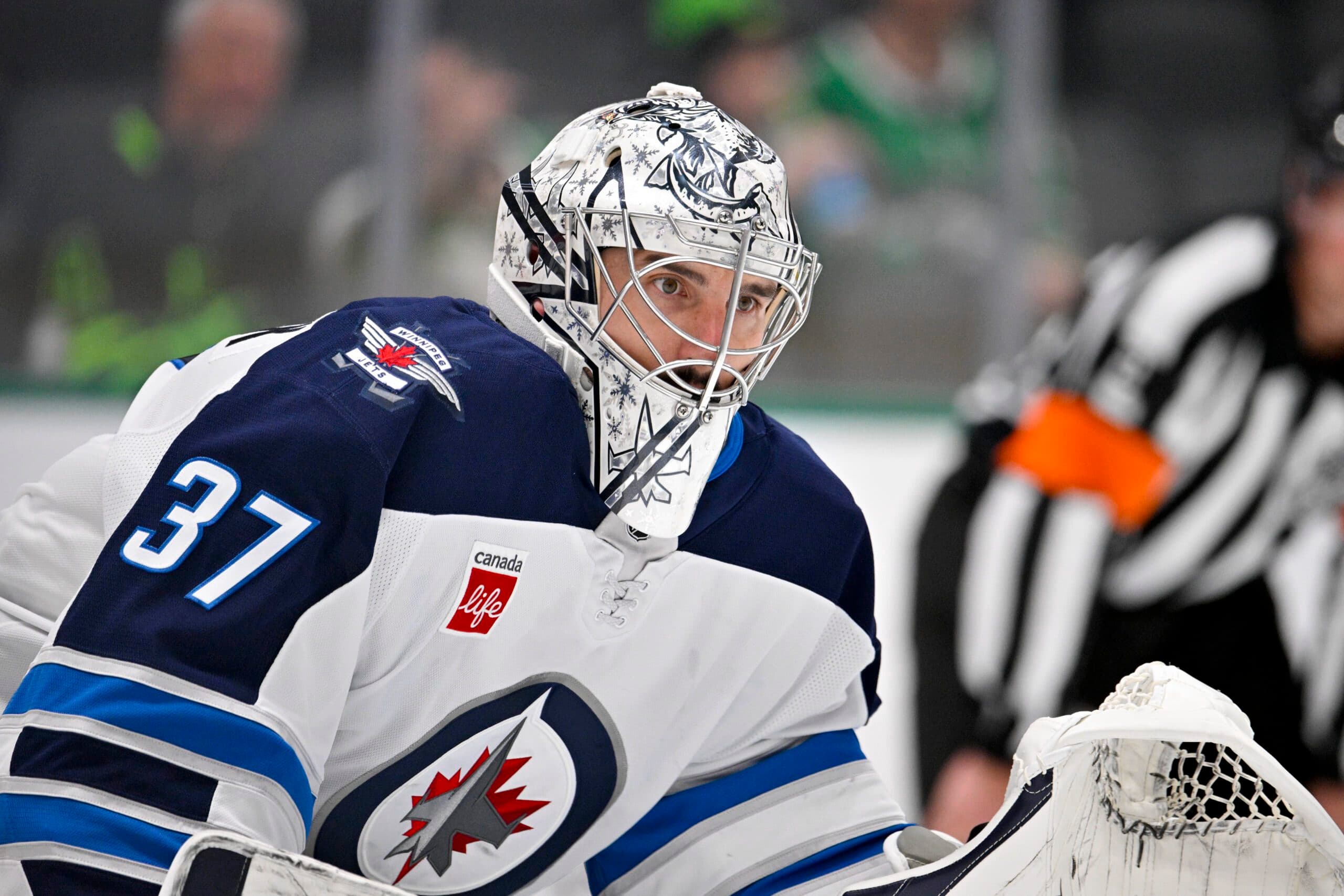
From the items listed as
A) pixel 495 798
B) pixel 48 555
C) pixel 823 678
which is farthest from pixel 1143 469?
pixel 48 555

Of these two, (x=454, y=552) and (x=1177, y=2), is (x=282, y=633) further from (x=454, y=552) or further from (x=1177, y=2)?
(x=1177, y=2)

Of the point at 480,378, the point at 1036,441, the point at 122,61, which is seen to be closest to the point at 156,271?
the point at 122,61

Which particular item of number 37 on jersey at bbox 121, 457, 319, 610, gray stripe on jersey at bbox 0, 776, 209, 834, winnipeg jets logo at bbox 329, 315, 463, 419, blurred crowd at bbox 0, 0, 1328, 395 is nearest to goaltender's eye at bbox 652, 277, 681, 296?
winnipeg jets logo at bbox 329, 315, 463, 419

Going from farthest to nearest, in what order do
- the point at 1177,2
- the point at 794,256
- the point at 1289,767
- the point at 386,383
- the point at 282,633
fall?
the point at 1177,2 < the point at 1289,767 < the point at 794,256 < the point at 386,383 < the point at 282,633

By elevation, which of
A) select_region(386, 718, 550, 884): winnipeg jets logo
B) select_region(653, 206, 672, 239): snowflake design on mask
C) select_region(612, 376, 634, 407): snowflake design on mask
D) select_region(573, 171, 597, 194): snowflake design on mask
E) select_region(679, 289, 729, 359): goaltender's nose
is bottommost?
select_region(386, 718, 550, 884): winnipeg jets logo

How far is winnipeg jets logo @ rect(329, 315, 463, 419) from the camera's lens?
51.7 inches

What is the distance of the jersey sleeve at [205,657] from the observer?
1.11 m

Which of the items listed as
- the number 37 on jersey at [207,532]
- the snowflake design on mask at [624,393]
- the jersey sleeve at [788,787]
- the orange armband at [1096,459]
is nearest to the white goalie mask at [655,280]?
the snowflake design on mask at [624,393]

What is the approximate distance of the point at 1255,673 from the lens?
332 centimetres

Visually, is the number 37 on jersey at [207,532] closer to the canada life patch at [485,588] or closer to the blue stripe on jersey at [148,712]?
the blue stripe on jersey at [148,712]

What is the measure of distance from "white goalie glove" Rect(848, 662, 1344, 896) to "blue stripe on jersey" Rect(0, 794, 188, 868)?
0.64 meters

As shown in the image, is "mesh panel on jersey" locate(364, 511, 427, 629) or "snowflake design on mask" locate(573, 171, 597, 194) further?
"snowflake design on mask" locate(573, 171, 597, 194)

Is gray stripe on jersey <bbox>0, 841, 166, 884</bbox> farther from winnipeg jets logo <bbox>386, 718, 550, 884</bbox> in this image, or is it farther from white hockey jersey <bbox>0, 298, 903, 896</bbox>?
winnipeg jets logo <bbox>386, 718, 550, 884</bbox>

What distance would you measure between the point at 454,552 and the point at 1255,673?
8.04 ft
